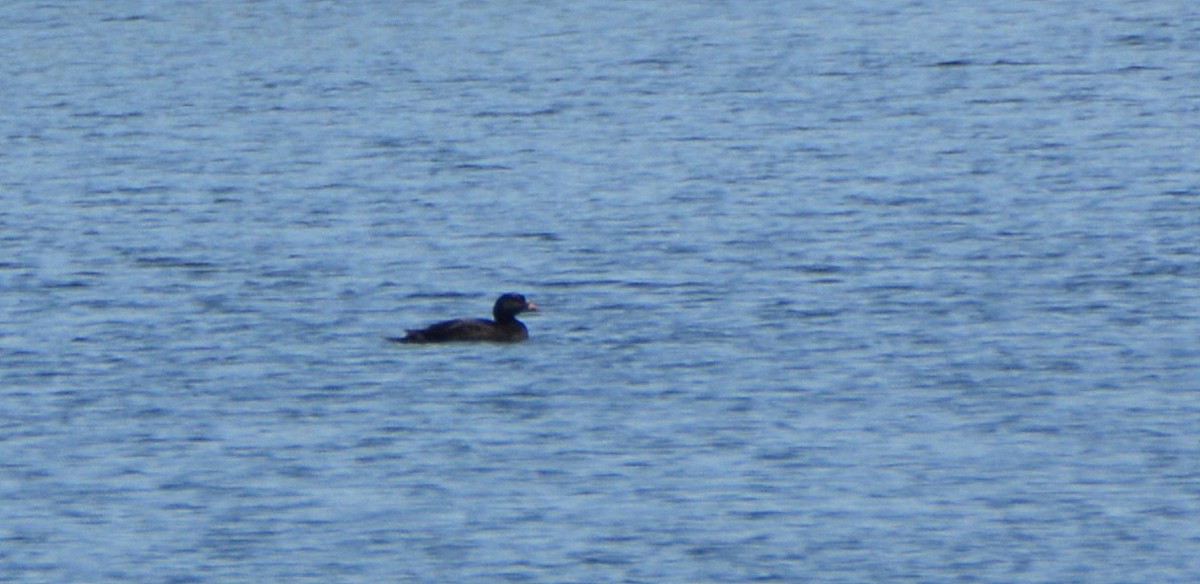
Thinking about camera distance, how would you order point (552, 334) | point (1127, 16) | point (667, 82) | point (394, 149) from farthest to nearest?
point (1127, 16)
point (667, 82)
point (394, 149)
point (552, 334)

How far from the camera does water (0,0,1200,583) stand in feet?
40.0

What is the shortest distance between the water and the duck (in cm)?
9

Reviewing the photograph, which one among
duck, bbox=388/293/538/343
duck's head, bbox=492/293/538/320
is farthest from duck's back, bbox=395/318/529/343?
duck's head, bbox=492/293/538/320

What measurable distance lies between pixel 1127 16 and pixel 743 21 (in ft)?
13.0

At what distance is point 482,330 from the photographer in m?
15.5

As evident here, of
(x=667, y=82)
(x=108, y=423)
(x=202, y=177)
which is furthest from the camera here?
(x=667, y=82)

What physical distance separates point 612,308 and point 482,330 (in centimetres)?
119

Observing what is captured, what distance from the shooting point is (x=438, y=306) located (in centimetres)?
1702

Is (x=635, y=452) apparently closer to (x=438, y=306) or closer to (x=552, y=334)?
(x=552, y=334)

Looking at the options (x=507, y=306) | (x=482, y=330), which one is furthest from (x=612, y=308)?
(x=482, y=330)

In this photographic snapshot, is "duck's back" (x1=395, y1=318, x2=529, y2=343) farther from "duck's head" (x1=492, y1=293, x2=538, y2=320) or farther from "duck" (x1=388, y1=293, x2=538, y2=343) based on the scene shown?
"duck's head" (x1=492, y1=293, x2=538, y2=320)

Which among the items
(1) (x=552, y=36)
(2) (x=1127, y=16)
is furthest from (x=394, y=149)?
(2) (x=1127, y=16)

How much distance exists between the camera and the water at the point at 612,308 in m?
12.2

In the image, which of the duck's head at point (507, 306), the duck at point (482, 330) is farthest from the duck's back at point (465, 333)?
the duck's head at point (507, 306)
